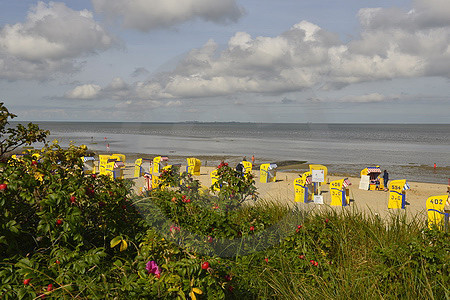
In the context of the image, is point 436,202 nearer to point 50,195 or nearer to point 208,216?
point 208,216

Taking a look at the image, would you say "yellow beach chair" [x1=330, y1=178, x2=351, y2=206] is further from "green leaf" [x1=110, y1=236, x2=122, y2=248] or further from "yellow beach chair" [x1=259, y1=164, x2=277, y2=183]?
"green leaf" [x1=110, y1=236, x2=122, y2=248]

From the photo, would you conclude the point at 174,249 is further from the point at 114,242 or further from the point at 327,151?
the point at 327,151

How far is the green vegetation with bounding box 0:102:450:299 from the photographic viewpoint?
268 cm

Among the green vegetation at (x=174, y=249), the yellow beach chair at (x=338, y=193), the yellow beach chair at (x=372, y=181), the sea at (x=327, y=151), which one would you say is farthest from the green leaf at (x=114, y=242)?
the yellow beach chair at (x=372, y=181)

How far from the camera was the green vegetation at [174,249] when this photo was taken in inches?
105

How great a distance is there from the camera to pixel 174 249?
331 centimetres

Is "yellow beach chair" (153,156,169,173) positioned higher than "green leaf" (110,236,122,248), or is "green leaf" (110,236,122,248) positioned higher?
"green leaf" (110,236,122,248)

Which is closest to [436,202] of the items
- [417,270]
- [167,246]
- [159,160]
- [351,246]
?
[351,246]

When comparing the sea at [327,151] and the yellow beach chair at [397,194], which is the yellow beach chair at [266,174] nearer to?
the yellow beach chair at [397,194]

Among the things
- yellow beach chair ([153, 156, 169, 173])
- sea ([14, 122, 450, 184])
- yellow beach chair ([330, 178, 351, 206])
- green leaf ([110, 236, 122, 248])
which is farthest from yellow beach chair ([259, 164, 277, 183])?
green leaf ([110, 236, 122, 248])

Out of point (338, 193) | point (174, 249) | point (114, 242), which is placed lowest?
point (338, 193)

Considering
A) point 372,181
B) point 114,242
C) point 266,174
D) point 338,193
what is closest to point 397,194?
point 338,193

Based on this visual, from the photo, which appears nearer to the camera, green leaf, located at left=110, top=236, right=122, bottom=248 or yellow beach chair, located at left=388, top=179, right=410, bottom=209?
green leaf, located at left=110, top=236, right=122, bottom=248

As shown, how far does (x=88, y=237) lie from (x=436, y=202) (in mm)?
9013
